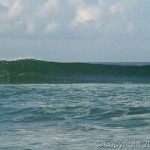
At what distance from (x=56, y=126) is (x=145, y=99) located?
699 cm

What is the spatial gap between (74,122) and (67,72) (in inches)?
1020

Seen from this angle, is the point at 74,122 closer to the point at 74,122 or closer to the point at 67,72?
the point at 74,122

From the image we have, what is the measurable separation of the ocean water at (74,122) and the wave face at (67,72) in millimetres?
15767

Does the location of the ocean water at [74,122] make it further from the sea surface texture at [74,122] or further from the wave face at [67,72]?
the wave face at [67,72]

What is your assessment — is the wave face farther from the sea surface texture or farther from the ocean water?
the ocean water

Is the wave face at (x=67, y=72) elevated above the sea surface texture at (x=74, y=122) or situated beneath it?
elevated above

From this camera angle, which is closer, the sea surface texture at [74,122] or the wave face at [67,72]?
the sea surface texture at [74,122]

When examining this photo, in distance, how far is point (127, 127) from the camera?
1202 cm

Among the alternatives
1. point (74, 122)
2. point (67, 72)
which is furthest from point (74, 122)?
point (67, 72)

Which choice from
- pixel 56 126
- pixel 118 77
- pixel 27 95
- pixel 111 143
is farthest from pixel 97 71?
pixel 111 143

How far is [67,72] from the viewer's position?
3888cm

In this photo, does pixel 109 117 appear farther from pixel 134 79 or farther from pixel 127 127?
pixel 134 79

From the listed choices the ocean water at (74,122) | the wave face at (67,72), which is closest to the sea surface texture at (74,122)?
the ocean water at (74,122)

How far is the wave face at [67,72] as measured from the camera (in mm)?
35844
